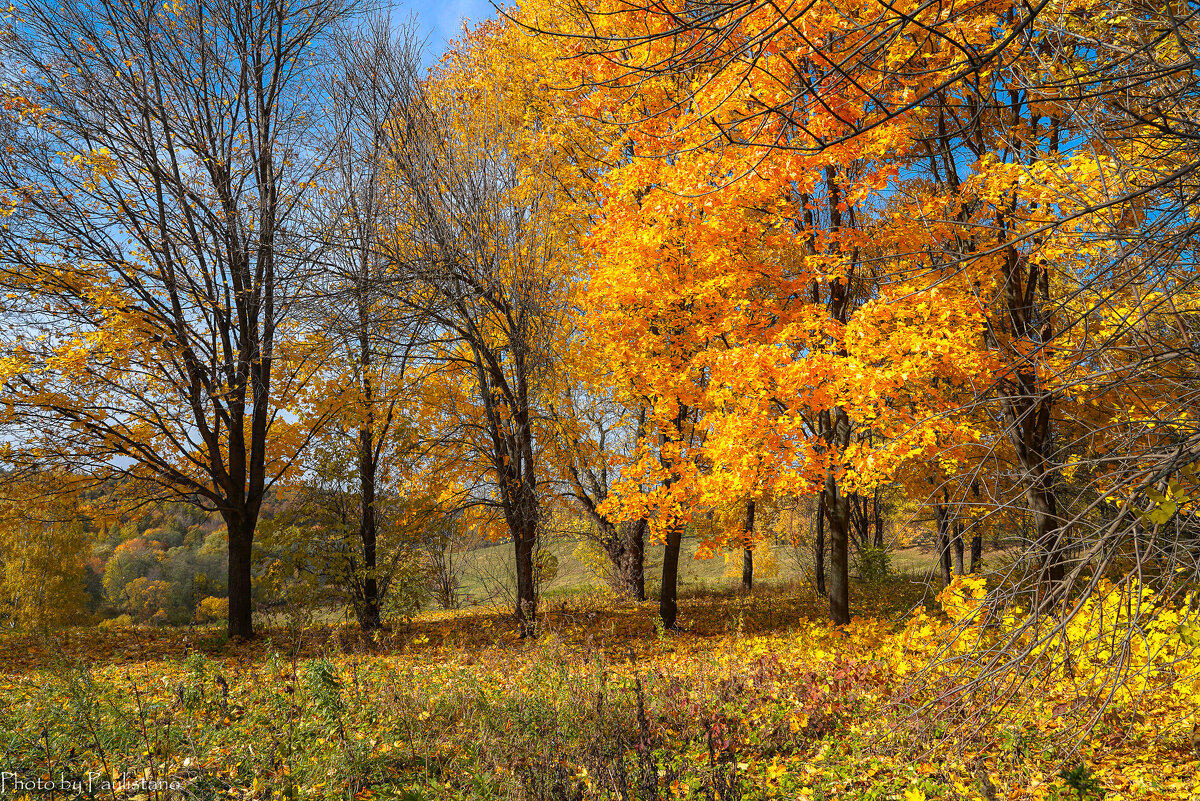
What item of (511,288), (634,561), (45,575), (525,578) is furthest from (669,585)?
(45,575)

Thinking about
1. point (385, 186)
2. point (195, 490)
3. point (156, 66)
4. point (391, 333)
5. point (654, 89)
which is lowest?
point (195, 490)

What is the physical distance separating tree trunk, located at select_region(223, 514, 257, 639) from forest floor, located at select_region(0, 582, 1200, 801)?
2.64 meters

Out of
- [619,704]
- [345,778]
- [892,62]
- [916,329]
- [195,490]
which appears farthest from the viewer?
[195,490]

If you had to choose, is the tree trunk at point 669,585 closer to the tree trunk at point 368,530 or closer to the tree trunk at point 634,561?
the tree trunk at point 634,561

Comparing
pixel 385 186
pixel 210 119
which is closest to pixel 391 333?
pixel 385 186

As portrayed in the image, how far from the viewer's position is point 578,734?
4.52 m

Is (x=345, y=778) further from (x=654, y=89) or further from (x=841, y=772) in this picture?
(x=654, y=89)

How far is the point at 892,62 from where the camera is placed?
5.94m

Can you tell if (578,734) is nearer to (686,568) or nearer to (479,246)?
(479,246)

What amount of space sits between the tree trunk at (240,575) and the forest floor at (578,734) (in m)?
2.64

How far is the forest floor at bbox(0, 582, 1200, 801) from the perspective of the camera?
353 cm

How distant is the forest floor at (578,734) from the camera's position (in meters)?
3.53

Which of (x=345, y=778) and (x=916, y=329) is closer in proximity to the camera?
(x=345, y=778)

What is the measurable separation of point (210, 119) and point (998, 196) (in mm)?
11976
